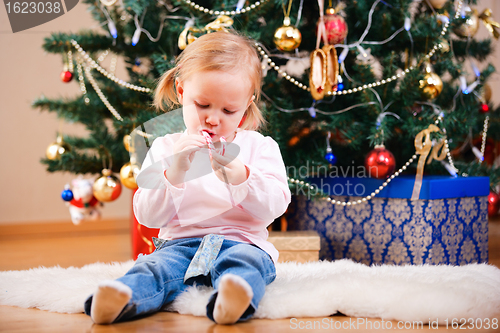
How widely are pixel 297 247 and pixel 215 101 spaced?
53 centimetres

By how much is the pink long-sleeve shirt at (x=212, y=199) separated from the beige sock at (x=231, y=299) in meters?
0.21

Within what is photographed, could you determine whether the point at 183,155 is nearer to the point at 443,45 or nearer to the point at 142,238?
the point at 142,238

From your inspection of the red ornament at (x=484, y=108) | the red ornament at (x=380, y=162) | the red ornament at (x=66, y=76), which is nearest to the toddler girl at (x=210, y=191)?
the red ornament at (x=380, y=162)

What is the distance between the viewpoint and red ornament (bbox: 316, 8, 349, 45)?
1.17 m

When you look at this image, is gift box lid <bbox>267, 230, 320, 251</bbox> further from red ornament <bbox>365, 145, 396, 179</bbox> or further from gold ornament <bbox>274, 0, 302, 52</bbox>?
gold ornament <bbox>274, 0, 302, 52</bbox>

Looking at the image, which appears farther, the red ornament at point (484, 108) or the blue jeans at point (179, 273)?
the red ornament at point (484, 108)

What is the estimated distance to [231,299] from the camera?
0.63m

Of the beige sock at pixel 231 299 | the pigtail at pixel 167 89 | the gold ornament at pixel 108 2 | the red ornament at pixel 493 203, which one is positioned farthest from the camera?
the red ornament at pixel 493 203

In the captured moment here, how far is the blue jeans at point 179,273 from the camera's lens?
0.68m

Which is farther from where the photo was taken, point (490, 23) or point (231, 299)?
point (490, 23)

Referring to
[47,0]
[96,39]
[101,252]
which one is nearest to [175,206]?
[96,39]

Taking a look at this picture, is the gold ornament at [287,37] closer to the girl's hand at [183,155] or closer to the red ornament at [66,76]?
the girl's hand at [183,155]

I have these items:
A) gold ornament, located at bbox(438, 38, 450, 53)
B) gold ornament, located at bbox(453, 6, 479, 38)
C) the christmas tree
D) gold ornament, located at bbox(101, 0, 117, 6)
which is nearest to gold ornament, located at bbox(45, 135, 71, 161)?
the christmas tree

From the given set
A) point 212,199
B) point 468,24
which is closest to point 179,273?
point 212,199
